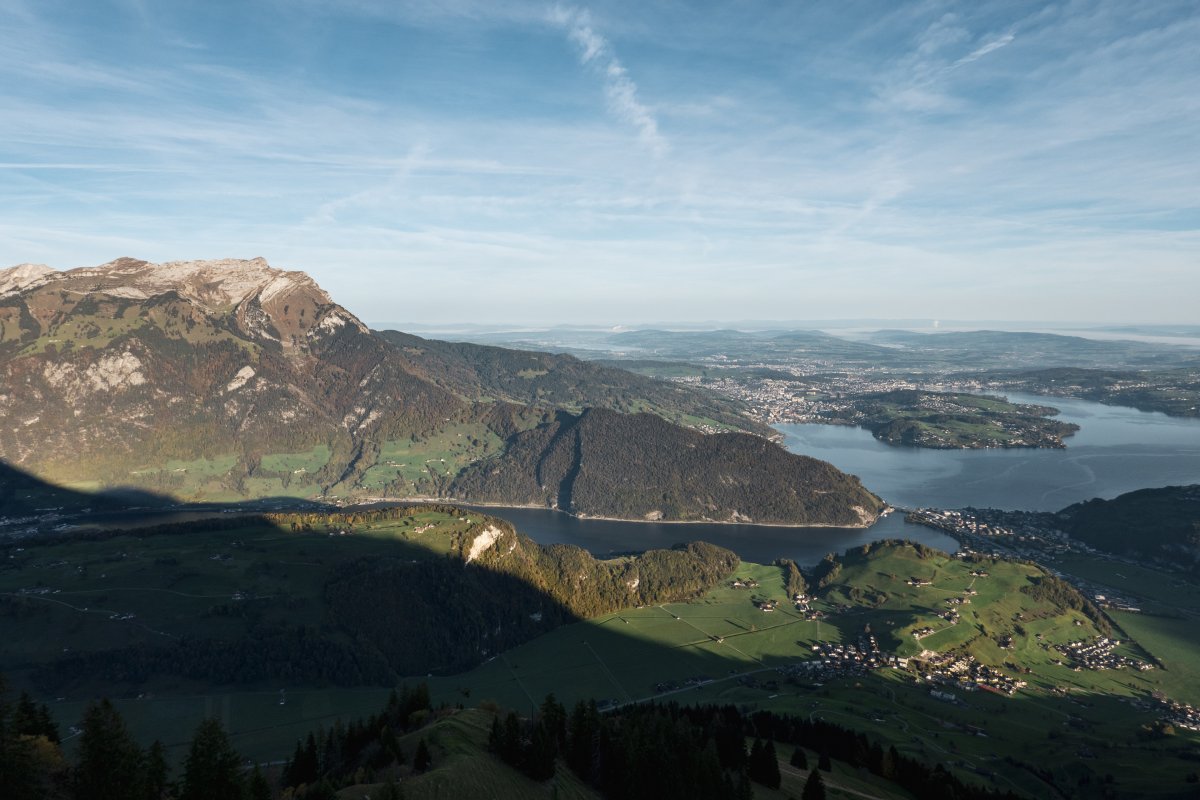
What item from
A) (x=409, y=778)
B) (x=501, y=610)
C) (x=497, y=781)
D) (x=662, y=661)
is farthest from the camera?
(x=501, y=610)

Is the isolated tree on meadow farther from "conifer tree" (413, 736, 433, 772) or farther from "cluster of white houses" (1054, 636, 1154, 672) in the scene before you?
"cluster of white houses" (1054, 636, 1154, 672)

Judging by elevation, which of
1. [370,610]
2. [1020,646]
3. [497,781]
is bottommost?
[1020,646]

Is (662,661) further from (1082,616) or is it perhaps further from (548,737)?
(1082,616)

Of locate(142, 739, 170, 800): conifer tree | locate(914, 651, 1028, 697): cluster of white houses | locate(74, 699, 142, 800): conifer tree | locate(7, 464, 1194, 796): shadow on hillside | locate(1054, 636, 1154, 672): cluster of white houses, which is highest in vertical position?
locate(74, 699, 142, 800): conifer tree

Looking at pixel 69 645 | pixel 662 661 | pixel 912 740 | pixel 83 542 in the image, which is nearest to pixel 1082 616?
pixel 912 740

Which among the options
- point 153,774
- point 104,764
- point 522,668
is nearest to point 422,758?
point 153,774

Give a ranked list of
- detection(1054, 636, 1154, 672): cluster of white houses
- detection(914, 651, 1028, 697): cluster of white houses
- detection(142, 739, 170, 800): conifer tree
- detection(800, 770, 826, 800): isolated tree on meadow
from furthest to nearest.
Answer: detection(1054, 636, 1154, 672): cluster of white houses, detection(914, 651, 1028, 697): cluster of white houses, detection(800, 770, 826, 800): isolated tree on meadow, detection(142, 739, 170, 800): conifer tree

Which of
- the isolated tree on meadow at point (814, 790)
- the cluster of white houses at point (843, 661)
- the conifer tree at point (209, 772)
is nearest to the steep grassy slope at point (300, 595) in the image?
the cluster of white houses at point (843, 661)

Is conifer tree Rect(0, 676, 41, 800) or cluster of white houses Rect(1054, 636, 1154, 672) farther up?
conifer tree Rect(0, 676, 41, 800)

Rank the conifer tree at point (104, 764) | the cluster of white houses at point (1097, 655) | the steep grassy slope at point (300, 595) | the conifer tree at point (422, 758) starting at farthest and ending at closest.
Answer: the cluster of white houses at point (1097, 655)
the steep grassy slope at point (300, 595)
the conifer tree at point (422, 758)
the conifer tree at point (104, 764)

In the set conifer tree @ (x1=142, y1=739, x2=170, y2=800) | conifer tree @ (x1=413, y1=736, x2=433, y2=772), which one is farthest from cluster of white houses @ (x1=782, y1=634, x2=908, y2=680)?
conifer tree @ (x1=142, y1=739, x2=170, y2=800)

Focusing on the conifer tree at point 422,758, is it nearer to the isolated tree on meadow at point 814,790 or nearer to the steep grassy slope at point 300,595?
the isolated tree on meadow at point 814,790
